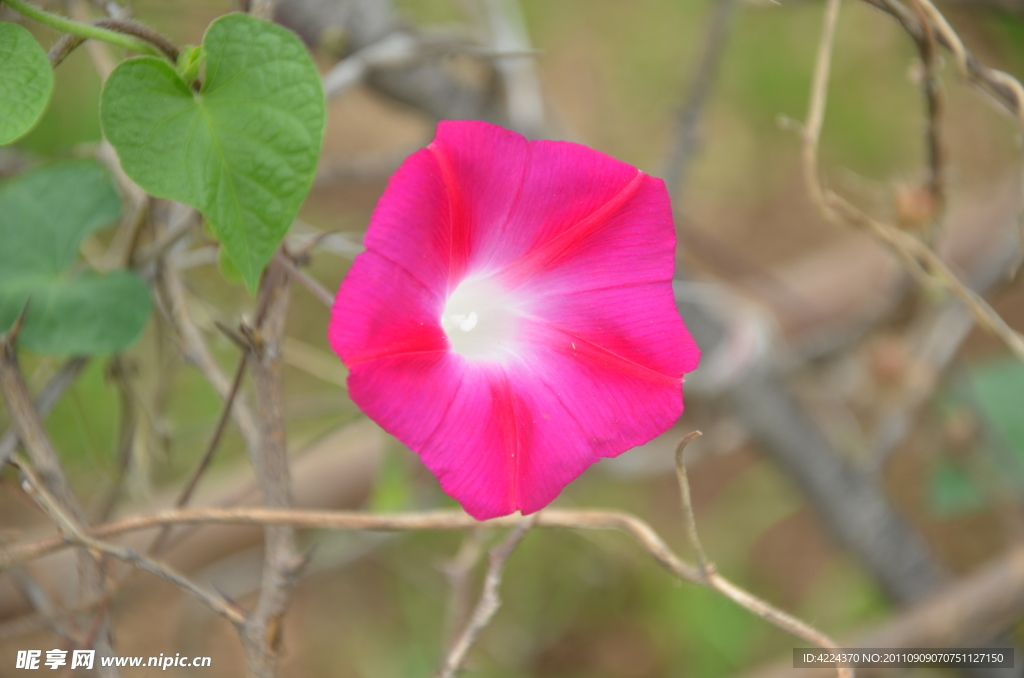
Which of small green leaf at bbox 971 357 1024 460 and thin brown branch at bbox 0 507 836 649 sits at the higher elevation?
thin brown branch at bbox 0 507 836 649

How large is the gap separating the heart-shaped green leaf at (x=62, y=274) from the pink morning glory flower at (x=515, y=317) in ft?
0.85

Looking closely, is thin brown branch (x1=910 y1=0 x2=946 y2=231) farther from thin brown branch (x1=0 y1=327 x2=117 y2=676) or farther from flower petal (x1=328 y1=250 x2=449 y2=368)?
thin brown branch (x1=0 y1=327 x2=117 y2=676)

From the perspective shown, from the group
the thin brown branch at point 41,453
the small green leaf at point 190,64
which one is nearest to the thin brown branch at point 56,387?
the thin brown branch at point 41,453

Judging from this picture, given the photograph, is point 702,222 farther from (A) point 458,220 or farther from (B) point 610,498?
(A) point 458,220

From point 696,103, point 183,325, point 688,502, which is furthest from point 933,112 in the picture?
point 183,325

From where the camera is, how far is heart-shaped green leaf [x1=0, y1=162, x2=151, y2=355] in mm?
545

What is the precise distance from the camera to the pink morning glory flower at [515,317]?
0.39 m

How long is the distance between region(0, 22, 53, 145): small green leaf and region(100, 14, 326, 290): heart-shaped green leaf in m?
0.05

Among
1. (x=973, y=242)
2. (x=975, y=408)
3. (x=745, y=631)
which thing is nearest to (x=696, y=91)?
(x=975, y=408)

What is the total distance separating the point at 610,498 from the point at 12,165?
1.10 meters

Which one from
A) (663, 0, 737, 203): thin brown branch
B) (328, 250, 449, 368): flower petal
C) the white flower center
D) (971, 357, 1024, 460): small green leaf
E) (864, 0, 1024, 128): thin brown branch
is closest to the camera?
(328, 250, 449, 368): flower petal

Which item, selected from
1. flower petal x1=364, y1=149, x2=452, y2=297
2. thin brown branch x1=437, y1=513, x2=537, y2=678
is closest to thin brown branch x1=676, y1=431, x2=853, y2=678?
thin brown branch x1=437, y1=513, x2=537, y2=678

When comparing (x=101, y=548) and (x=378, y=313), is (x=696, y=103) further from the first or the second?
(x=101, y=548)

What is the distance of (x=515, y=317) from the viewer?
483 mm
